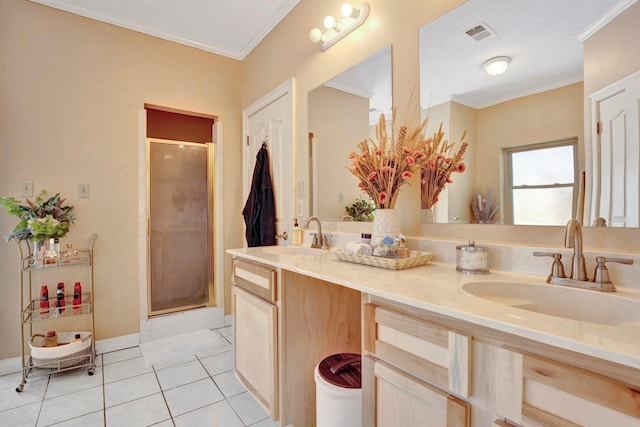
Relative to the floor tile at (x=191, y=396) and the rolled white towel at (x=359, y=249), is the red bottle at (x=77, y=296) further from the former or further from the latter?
the rolled white towel at (x=359, y=249)

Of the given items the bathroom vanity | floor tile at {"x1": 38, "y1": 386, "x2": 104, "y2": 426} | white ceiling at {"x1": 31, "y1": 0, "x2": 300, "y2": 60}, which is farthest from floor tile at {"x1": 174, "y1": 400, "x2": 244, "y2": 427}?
white ceiling at {"x1": 31, "y1": 0, "x2": 300, "y2": 60}

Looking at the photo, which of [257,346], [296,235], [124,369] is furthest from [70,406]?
[296,235]

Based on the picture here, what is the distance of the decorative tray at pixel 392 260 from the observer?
3.85 ft

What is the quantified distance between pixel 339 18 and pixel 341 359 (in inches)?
74.6

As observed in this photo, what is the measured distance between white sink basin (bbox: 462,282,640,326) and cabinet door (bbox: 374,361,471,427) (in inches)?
12.1

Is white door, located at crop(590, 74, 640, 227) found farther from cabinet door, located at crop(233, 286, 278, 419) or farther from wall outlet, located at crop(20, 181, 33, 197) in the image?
wall outlet, located at crop(20, 181, 33, 197)

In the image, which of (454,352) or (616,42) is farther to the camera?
(616,42)

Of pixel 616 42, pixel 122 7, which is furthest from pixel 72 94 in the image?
pixel 616 42

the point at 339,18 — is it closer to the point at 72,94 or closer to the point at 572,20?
the point at 572,20

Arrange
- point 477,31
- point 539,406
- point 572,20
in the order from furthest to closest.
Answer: point 477,31, point 572,20, point 539,406

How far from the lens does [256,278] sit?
5.10ft

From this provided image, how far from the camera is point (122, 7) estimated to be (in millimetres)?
2299

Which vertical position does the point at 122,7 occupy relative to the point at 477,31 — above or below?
above

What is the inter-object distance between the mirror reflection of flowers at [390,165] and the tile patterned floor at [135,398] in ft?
4.23
